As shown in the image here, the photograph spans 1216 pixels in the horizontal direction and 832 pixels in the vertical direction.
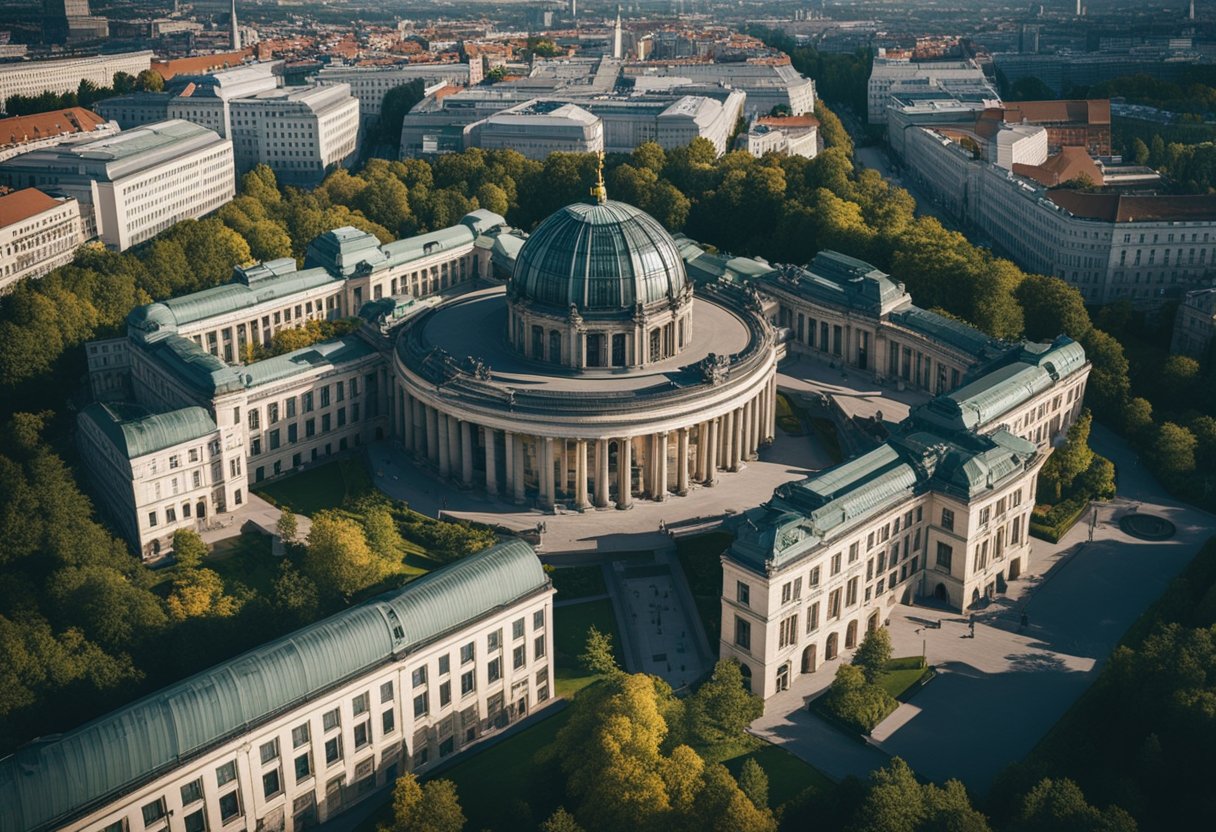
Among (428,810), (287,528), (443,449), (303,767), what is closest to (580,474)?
(443,449)

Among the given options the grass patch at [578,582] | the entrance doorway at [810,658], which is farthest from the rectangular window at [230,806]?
the entrance doorway at [810,658]

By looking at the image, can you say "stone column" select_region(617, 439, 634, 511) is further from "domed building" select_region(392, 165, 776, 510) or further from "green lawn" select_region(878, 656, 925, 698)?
"green lawn" select_region(878, 656, 925, 698)

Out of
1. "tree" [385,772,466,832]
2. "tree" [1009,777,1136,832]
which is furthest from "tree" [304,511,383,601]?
"tree" [1009,777,1136,832]

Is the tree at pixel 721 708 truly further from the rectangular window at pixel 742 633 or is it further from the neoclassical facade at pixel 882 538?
the rectangular window at pixel 742 633

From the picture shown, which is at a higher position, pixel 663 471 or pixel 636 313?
pixel 636 313

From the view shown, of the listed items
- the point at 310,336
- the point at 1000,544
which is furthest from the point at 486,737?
the point at 310,336

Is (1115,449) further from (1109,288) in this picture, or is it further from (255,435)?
(255,435)

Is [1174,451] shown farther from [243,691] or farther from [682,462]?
[243,691]
